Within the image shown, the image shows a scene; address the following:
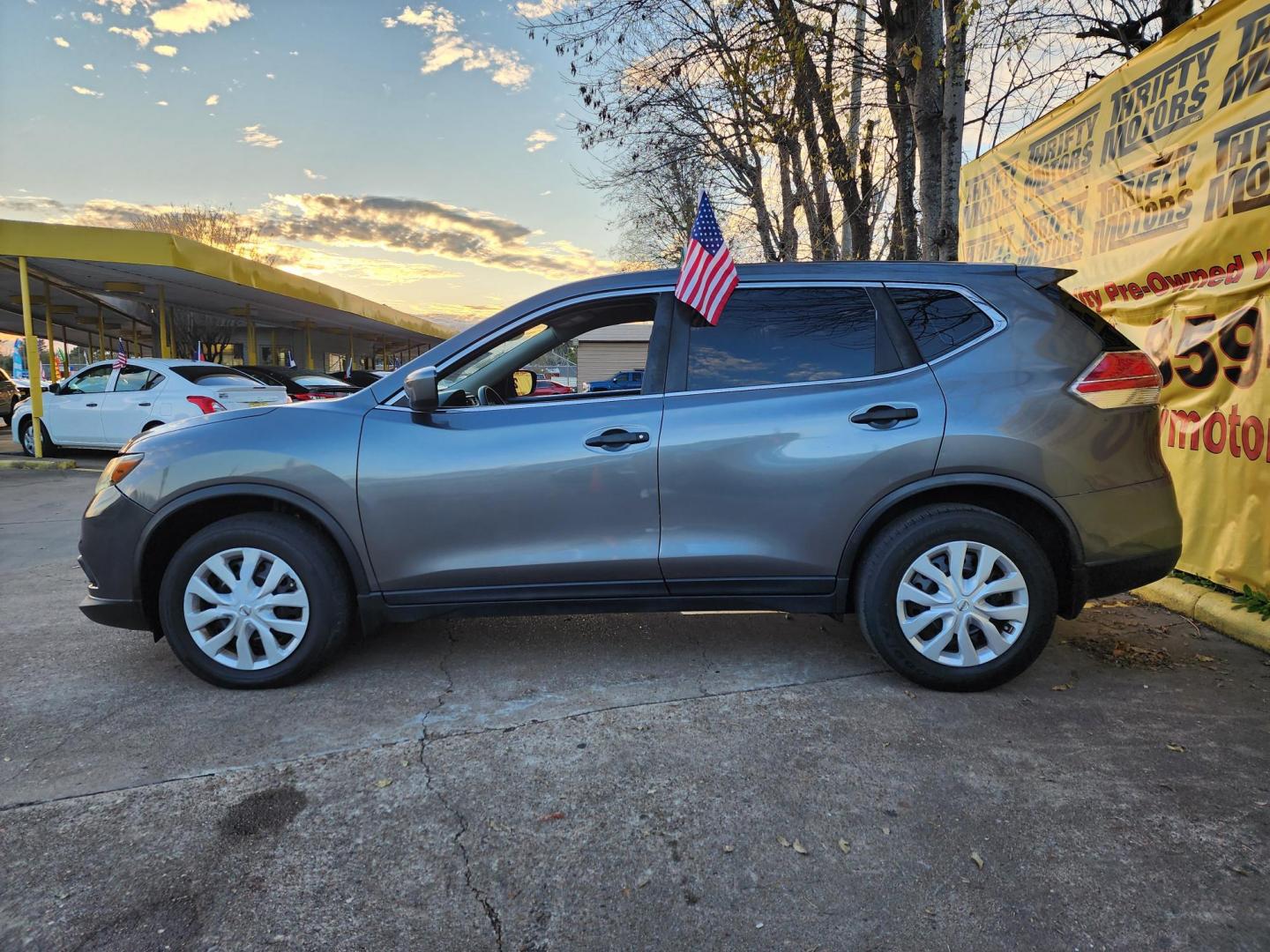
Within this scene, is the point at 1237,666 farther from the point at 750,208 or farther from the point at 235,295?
the point at 235,295

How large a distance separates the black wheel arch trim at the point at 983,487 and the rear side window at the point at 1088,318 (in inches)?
28.9

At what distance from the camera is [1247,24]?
13.0ft

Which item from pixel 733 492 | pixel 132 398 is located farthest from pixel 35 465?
pixel 733 492

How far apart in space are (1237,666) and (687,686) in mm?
2666

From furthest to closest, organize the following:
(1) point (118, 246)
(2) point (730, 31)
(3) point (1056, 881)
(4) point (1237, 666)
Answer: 1. (1) point (118, 246)
2. (2) point (730, 31)
3. (4) point (1237, 666)
4. (3) point (1056, 881)

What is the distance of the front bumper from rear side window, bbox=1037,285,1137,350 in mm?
4082

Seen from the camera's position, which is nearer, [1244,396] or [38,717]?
[38,717]

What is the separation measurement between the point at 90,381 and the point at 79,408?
458 mm

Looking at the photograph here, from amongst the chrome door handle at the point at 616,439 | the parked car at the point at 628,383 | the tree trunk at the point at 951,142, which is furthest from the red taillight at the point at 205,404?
the tree trunk at the point at 951,142

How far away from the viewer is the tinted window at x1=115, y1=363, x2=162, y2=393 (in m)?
11.0

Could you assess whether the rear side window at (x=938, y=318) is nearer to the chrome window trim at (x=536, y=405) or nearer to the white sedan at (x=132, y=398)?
the chrome window trim at (x=536, y=405)

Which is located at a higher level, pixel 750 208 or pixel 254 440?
pixel 750 208

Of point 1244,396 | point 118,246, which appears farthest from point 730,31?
point 118,246

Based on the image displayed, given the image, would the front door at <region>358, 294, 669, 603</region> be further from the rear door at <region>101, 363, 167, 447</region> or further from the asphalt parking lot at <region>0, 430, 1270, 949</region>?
the rear door at <region>101, 363, 167, 447</region>
